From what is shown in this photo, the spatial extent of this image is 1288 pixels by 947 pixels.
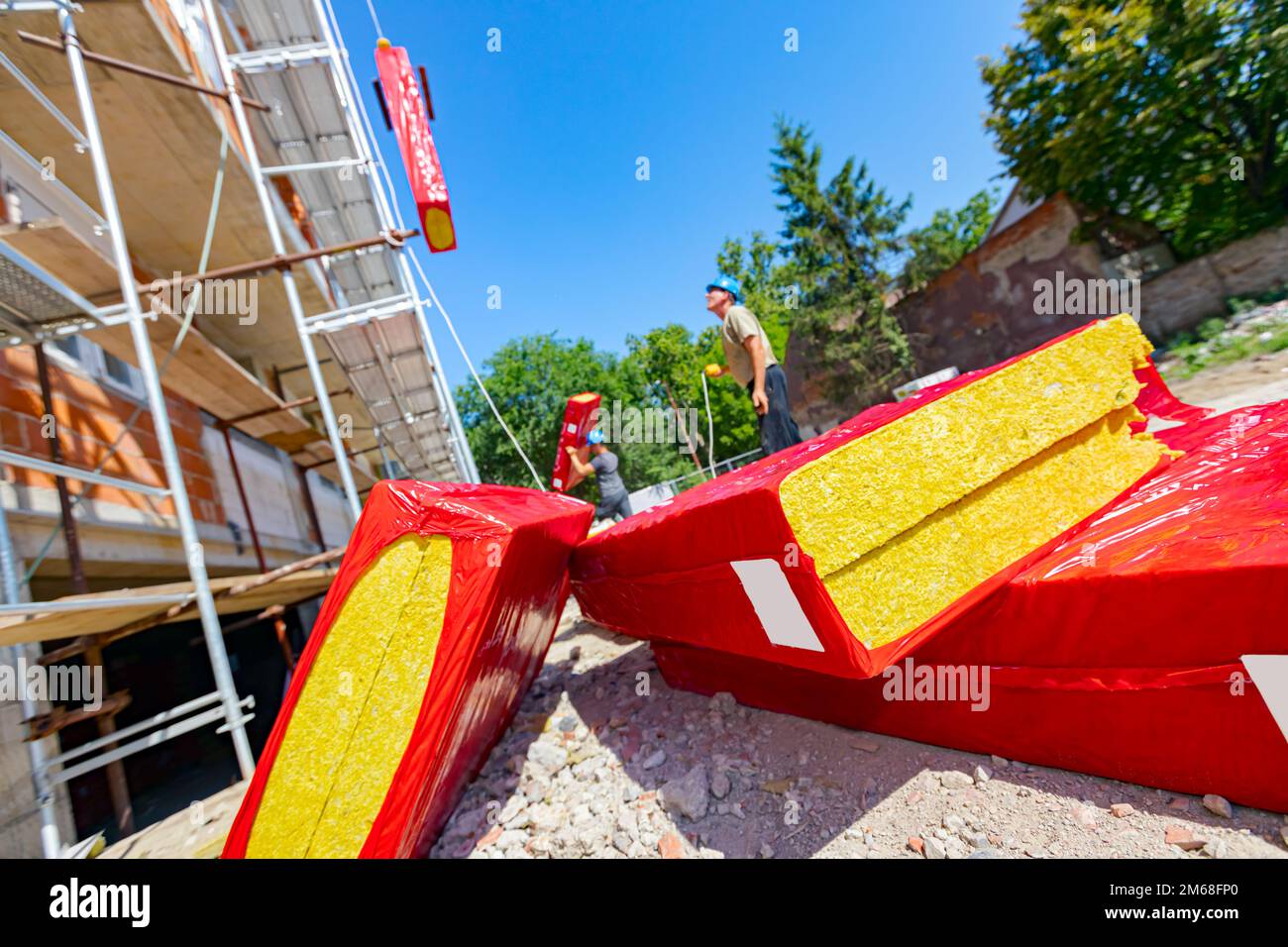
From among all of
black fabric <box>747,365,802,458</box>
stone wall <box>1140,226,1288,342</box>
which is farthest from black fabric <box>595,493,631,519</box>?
stone wall <box>1140,226,1288,342</box>

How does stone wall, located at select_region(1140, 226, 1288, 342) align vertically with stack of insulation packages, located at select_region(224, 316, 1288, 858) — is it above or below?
above

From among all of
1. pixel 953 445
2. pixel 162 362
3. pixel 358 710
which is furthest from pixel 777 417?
pixel 162 362

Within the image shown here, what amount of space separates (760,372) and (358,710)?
2858 millimetres

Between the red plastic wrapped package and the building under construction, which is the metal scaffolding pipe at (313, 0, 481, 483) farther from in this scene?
the red plastic wrapped package

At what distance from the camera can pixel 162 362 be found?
419 cm

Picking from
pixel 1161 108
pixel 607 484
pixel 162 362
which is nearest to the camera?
pixel 162 362

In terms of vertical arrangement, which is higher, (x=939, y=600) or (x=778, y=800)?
(x=939, y=600)

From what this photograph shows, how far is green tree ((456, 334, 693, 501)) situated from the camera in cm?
2492

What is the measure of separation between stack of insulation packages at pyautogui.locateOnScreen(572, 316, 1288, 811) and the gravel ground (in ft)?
0.24

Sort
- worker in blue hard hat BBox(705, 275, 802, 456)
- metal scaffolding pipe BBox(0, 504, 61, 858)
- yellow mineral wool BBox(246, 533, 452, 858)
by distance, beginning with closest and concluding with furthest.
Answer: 1. yellow mineral wool BBox(246, 533, 452, 858)
2. metal scaffolding pipe BBox(0, 504, 61, 858)
3. worker in blue hard hat BBox(705, 275, 802, 456)

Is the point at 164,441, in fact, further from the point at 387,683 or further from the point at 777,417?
the point at 777,417

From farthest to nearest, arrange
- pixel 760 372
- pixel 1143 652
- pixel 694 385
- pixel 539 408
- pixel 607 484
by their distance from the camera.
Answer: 1. pixel 694 385
2. pixel 539 408
3. pixel 607 484
4. pixel 760 372
5. pixel 1143 652
